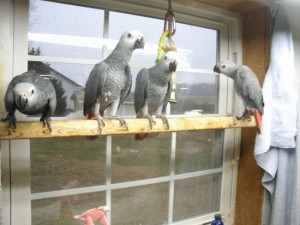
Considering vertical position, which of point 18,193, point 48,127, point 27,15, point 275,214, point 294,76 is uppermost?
point 27,15

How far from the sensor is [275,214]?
1078 mm

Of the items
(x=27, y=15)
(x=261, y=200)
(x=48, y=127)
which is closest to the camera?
(x=48, y=127)

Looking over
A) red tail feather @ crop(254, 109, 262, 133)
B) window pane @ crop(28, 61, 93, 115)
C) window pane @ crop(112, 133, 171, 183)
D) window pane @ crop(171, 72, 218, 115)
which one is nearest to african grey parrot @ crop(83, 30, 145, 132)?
window pane @ crop(28, 61, 93, 115)

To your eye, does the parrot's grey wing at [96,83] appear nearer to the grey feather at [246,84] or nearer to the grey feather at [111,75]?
the grey feather at [111,75]

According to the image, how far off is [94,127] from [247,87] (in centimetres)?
61

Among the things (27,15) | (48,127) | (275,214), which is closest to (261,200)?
(275,214)

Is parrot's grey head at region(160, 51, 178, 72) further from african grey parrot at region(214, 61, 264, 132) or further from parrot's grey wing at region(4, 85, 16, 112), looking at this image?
parrot's grey wing at region(4, 85, 16, 112)

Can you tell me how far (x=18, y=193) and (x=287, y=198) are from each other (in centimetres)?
106

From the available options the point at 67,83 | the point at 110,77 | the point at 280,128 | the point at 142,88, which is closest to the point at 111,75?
the point at 110,77

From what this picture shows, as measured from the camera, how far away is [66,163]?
3.02ft

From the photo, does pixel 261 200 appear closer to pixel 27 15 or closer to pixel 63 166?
pixel 63 166

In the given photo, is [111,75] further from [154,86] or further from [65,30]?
[65,30]

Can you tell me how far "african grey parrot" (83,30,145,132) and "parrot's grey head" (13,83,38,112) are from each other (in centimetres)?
19

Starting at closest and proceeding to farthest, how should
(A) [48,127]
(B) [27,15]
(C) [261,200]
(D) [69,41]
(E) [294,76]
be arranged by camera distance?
1. (A) [48,127]
2. (B) [27,15]
3. (D) [69,41]
4. (E) [294,76]
5. (C) [261,200]
